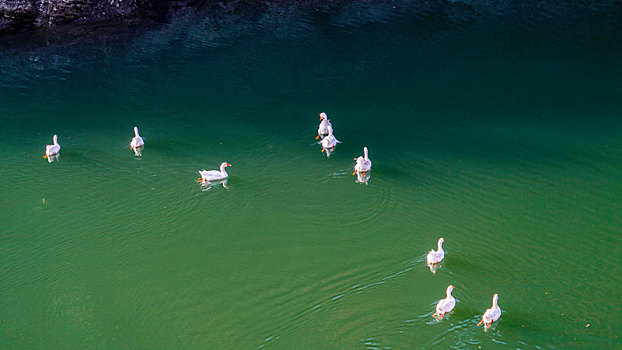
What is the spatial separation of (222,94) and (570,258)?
826 cm

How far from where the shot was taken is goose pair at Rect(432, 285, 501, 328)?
23.0ft

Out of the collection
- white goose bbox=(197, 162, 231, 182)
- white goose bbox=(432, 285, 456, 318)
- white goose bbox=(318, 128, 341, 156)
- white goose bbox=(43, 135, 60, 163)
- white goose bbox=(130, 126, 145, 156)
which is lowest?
white goose bbox=(43, 135, 60, 163)

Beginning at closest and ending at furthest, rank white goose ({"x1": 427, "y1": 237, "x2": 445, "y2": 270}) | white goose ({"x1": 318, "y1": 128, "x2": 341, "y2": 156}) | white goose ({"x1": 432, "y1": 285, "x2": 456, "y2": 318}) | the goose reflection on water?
white goose ({"x1": 432, "y1": 285, "x2": 456, "y2": 318})
white goose ({"x1": 427, "y1": 237, "x2": 445, "y2": 270})
the goose reflection on water
white goose ({"x1": 318, "y1": 128, "x2": 341, "y2": 156})

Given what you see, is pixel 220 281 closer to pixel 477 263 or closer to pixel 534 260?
pixel 477 263

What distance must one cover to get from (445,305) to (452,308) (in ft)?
0.46

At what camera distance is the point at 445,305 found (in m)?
7.14

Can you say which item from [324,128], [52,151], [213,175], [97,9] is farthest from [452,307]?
[97,9]

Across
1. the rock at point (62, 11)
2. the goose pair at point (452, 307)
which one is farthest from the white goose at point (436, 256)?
the rock at point (62, 11)

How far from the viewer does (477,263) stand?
319 inches

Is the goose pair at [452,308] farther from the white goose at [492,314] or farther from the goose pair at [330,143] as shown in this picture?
the goose pair at [330,143]

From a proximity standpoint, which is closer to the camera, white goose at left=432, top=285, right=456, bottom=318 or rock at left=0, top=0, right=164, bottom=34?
white goose at left=432, top=285, right=456, bottom=318

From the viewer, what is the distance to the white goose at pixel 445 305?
7.15 meters

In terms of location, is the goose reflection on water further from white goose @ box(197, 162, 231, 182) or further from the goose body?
the goose body

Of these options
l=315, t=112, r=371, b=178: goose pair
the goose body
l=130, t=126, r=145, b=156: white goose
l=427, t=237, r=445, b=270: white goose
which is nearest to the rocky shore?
l=315, t=112, r=371, b=178: goose pair
